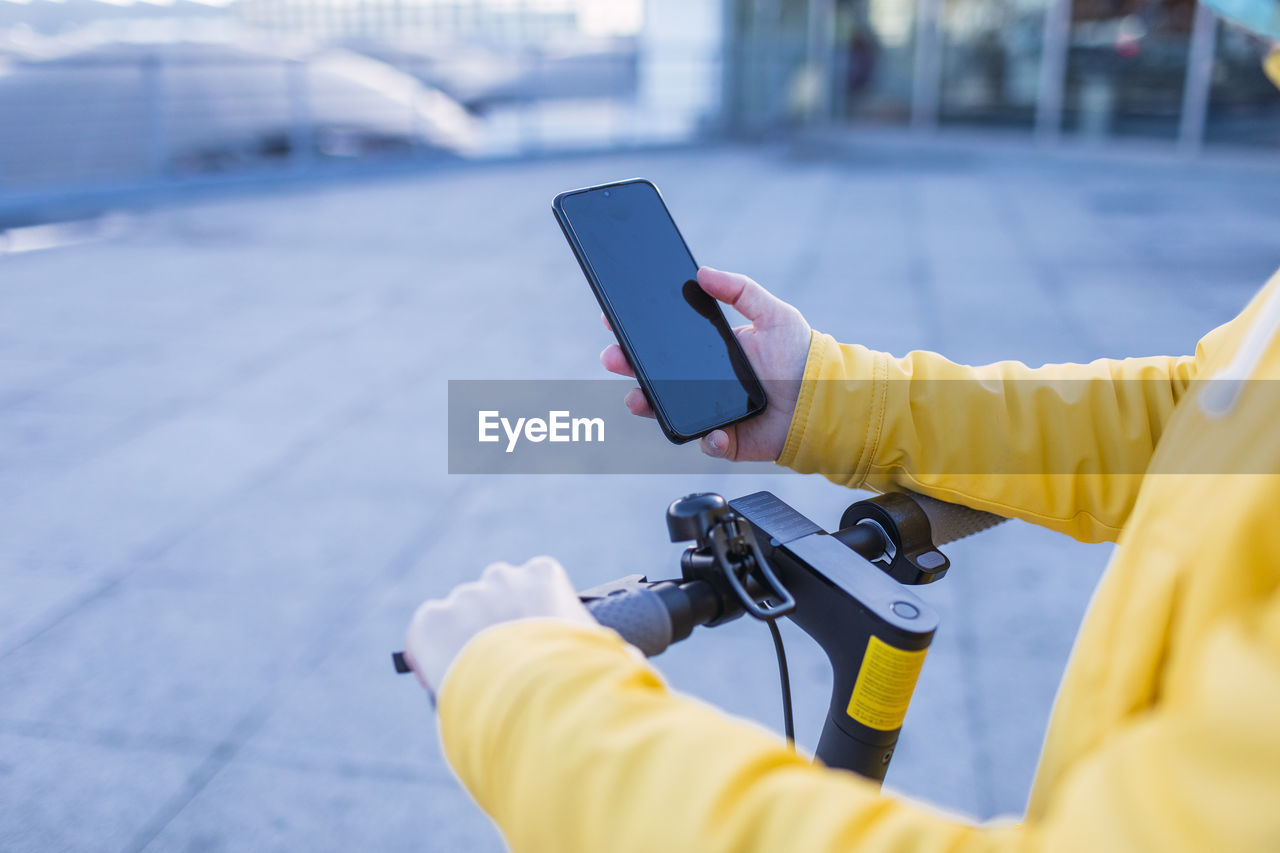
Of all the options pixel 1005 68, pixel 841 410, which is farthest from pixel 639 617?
pixel 1005 68

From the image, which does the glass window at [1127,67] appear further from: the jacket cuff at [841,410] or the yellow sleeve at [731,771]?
the yellow sleeve at [731,771]

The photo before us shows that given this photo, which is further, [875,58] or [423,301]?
[875,58]

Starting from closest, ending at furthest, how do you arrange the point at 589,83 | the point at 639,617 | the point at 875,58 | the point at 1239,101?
the point at 639,617, the point at 1239,101, the point at 589,83, the point at 875,58

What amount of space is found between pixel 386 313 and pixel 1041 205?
20.3 ft

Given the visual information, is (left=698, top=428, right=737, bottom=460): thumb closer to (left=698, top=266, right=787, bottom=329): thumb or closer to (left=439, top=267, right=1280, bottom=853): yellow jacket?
(left=698, top=266, right=787, bottom=329): thumb

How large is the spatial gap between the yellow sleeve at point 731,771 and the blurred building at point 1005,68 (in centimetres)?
1154

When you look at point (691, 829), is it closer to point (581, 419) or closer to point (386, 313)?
point (581, 419)

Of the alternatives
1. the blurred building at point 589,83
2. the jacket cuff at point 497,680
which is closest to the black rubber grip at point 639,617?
the jacket cuff at point 497,680

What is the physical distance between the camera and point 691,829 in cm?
71

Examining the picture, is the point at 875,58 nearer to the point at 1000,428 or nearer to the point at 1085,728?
the point at 1000,428

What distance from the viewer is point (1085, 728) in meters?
0.81

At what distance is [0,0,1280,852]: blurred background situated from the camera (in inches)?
95.2

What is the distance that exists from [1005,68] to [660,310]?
1310 cm

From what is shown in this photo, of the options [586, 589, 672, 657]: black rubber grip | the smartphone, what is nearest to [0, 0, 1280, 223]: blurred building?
the smartphone
